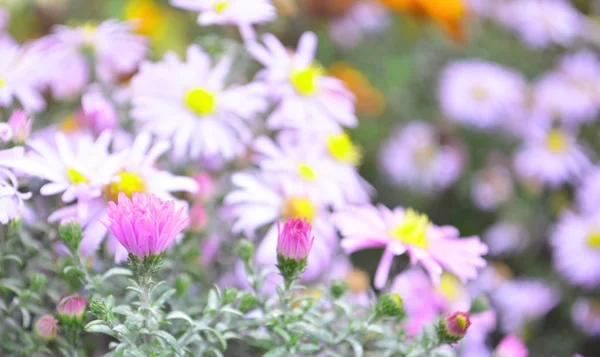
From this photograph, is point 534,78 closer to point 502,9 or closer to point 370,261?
point 502,9

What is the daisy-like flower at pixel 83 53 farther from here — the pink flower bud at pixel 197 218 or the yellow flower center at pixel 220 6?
the pink flower bud at pixel 197 218

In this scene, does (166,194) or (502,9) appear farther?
(502,9)

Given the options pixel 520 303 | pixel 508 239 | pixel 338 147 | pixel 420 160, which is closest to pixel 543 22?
pixel 420 160

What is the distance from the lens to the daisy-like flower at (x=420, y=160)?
148 cm

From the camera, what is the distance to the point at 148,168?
2.20ft

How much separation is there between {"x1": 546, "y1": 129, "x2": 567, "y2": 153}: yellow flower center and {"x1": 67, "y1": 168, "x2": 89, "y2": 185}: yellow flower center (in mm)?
1149

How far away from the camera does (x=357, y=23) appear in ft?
5.90

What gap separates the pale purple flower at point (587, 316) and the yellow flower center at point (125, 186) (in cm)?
82

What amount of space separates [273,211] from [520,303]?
60 cm

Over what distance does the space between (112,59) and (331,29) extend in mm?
850

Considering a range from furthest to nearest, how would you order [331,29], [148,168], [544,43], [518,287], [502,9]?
[502,9], [544,43], [331,29], [518,287], [148,168]

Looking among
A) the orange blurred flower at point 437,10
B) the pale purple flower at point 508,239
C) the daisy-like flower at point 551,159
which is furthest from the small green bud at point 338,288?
the orange blurred flower at point 437,10

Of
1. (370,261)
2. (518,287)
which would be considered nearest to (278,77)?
(370,261)

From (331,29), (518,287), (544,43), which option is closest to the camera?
(518,287)
